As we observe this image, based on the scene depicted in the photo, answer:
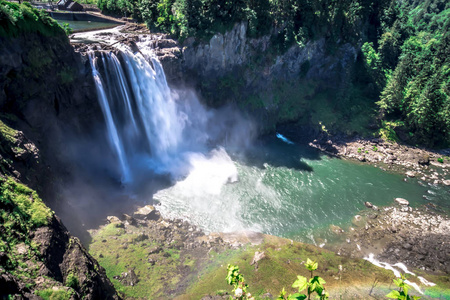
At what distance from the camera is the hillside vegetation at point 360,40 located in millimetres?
32062

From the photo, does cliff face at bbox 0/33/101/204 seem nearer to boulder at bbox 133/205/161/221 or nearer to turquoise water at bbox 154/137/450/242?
boulder at bbox 133/205/161/221

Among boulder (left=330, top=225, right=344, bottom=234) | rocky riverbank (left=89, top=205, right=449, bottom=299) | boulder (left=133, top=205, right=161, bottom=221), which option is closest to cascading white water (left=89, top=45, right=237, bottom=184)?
boulder (left=133, top=205, right=161, bottom=221)

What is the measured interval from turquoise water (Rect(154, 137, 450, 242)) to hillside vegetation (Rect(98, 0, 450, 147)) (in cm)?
1168

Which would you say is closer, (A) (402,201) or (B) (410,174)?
(A) (402,201)

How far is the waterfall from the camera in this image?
2555 centimetres

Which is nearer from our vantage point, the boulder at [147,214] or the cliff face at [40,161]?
the cliff face at [40,161]

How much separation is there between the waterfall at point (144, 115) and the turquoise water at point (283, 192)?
383 cm

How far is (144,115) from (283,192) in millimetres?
17543

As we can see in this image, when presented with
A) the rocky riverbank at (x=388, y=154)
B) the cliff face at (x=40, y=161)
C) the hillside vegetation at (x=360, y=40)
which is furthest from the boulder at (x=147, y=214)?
the rocky riverbank at (x=388, y=154)

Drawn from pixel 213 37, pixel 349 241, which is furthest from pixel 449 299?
pixel 213 37

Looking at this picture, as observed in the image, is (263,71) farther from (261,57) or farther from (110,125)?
(110,125)

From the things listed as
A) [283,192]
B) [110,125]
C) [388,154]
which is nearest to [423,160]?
[388,154]

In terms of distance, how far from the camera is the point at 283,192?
28.6 metres

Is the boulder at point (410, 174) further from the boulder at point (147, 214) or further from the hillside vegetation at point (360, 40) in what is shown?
the boulder at point (147, 214)
